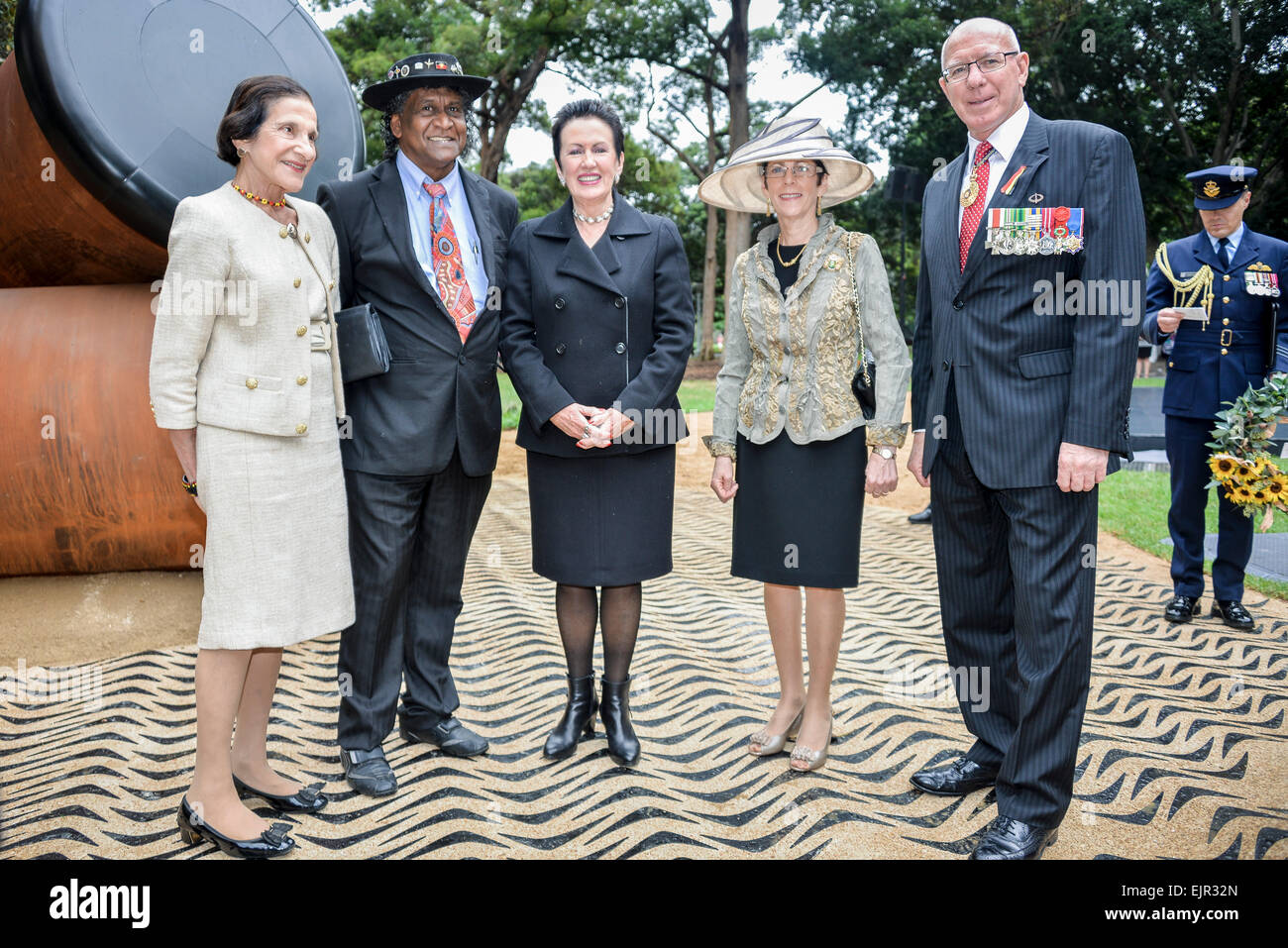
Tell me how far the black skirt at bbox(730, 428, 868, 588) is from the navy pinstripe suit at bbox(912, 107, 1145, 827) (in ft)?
1.32

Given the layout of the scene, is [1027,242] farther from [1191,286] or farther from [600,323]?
[1191,286]

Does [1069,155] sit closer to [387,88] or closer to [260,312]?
[387,88]

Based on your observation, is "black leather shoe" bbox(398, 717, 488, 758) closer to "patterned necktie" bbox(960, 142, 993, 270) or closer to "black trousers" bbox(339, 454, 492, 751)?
"black trousers" bbox(339, 454, 492, 751)

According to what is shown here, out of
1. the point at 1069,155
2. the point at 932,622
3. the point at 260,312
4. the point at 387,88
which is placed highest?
the point at 387,88

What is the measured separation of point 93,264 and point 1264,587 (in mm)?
6457

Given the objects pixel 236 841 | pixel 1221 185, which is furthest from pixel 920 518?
pixel 236 841

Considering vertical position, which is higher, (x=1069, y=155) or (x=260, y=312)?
(x=1069, y=155)

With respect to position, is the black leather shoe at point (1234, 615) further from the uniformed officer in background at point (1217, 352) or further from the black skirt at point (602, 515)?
the black skirt at point (602, 515)

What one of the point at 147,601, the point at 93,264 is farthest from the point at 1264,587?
the point at 93,264

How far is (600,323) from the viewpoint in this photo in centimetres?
318

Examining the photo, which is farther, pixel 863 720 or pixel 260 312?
pixel 863 720

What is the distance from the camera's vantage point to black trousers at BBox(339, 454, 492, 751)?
314 centimetres

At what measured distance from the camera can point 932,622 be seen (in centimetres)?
517
